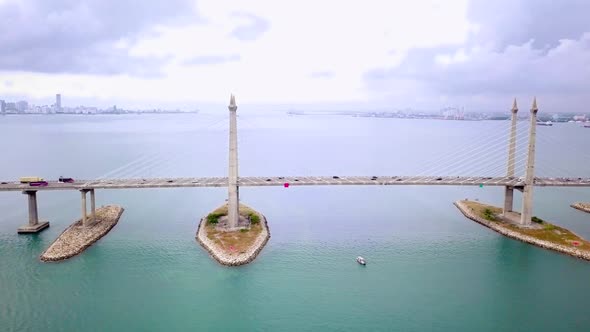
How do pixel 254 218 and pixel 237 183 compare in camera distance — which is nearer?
pixel 237 183

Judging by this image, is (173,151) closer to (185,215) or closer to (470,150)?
(185,215)

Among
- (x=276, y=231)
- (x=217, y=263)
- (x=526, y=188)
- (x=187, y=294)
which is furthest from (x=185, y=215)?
(x=526, y=188)

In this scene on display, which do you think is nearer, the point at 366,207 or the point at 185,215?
the point at 185,215

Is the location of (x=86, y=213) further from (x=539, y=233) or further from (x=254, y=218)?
(x=539, y=233)

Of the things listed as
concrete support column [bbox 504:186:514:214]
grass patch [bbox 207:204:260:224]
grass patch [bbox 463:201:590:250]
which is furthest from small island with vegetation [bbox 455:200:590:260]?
grass patch [bbox 207:204:260:224]

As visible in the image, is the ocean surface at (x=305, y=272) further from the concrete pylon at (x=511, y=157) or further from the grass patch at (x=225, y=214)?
the concrete pylon at (x=511, y=157)

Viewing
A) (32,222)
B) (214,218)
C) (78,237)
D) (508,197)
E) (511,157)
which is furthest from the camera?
Result: (511,157)

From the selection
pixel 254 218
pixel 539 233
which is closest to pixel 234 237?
pixel 254 218

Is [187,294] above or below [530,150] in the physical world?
below
